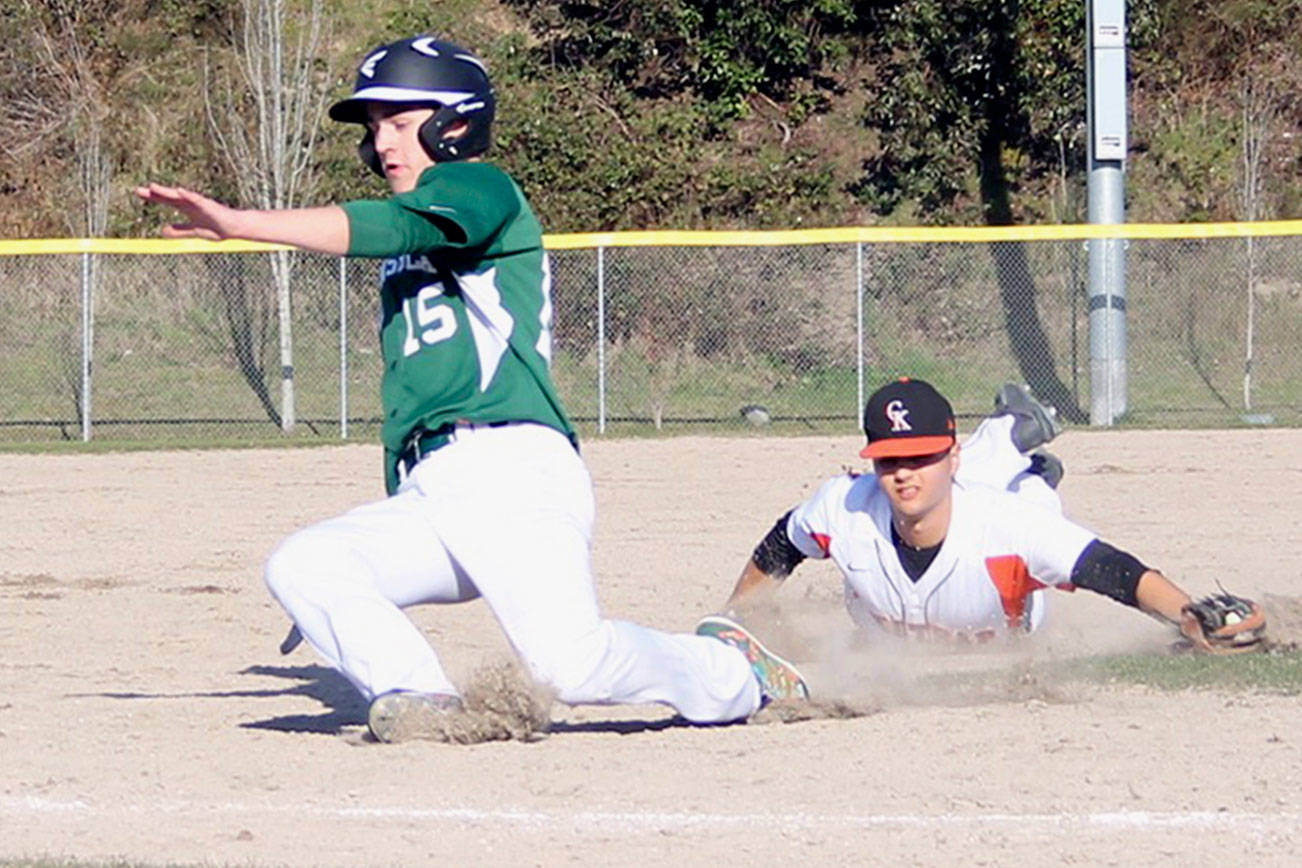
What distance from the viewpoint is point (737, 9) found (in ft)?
78.4

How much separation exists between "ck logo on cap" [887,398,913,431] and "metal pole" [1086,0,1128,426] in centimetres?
1213

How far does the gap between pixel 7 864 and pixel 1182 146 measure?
20786 mm

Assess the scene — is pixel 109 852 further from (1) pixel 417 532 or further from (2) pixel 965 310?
(2) pixel 965 310

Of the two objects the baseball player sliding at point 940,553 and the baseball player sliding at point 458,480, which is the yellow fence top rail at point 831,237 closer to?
the baseball player sliding at point 940,553

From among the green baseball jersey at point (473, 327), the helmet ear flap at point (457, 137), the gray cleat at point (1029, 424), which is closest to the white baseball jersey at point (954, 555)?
the gray cleat at point (1029, 424)

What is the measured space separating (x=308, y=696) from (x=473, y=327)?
204 centimetres

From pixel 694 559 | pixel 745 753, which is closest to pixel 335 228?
pixel 745 753

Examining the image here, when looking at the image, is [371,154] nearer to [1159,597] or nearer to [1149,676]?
[1159,597]

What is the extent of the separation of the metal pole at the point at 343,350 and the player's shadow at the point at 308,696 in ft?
33.9

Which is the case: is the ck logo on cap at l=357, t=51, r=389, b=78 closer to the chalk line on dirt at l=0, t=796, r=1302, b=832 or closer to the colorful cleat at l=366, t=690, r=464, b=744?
the colorful cleat at l=366, t=690, r=464, b=744

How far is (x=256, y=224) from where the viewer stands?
439 cm

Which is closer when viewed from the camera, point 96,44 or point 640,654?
point 640,654

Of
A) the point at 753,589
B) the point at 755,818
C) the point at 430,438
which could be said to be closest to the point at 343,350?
the point at 753,589

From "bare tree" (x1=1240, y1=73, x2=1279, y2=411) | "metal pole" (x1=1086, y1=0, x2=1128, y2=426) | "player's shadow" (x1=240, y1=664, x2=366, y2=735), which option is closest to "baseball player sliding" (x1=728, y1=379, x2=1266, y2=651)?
"player's shadow" (x1=240, y1=664, x2=366, y2=735)
